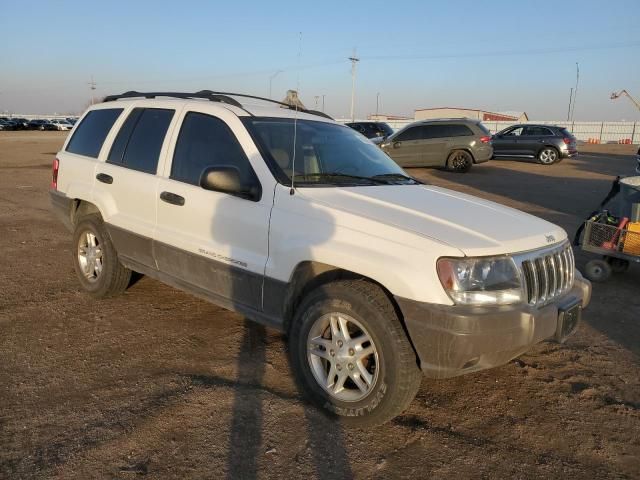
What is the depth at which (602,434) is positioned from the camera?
315 cm

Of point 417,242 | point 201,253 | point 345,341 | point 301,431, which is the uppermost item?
point 417,242

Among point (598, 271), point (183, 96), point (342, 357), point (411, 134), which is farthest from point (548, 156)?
point (342, 357)

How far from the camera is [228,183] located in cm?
351

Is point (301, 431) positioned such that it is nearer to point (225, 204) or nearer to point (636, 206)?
point (225, 204)

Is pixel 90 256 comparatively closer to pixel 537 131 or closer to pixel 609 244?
pixel 609 244

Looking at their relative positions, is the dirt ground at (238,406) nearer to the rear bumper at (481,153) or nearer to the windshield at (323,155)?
the windshield at (323,155)

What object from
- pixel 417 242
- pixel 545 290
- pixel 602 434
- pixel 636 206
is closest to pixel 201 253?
pixel 417 242

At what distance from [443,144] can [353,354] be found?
53.2 feet

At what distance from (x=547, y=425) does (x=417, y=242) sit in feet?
4.82

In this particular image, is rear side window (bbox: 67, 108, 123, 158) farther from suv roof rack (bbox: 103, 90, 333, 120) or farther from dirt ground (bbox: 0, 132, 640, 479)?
dirt ground (bbox: 0, 132, 640, 479)

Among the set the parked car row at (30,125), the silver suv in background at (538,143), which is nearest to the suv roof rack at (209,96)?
the silver suv in background at (538,143)

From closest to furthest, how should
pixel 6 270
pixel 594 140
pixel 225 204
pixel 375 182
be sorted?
pixel 225 204 → pixel 375 182 → pixel 6 270 → pixel 594 140

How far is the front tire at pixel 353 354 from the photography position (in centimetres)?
292

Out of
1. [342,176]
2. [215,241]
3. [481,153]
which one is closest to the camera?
[215,241]
